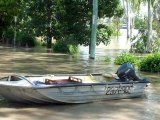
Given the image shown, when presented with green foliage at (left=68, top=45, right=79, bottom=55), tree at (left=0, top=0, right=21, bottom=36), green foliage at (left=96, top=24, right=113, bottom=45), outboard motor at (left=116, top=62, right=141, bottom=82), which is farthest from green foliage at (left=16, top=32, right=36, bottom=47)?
outboard motor at (left=116, top=62, right=141, bottom=82)

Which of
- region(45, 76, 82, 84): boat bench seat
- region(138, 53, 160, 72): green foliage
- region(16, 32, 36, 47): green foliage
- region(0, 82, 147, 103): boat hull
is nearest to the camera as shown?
region(0, 82, 147, 103): boat hull

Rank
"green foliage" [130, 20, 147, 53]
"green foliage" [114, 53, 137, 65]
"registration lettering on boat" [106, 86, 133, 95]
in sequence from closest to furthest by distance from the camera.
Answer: "registration lettering on boat" [106, 86, 133, 95]
"green foliage" [114, 53, 137, 65]
"green foliage" [130, 20, 147, 53]

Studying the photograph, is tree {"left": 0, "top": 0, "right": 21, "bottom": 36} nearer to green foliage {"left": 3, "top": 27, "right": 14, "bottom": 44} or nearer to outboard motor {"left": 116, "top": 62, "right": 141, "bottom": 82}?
green foliage {"left": 3, "top": 27, "right": 14, "bottom": 44}

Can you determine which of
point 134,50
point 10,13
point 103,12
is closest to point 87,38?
point 103,12

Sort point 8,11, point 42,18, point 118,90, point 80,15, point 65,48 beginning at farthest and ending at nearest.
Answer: point 8,11, point 42,18, point 65,48, point 80,15, point 118,90

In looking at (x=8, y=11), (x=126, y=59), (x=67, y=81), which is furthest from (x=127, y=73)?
(x=8, y=11)

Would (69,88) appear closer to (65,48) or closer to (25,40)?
(65,48)

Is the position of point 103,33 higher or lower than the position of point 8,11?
lower

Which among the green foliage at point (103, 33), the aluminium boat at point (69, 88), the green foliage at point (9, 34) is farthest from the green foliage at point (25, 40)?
the aluminium boat at point (69, 88)

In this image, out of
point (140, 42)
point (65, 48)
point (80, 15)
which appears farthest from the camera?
point (140, 42)

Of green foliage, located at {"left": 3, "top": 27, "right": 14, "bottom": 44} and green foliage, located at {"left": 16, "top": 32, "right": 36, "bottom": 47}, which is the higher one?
green foliage, located at {"left": 3, "top": 27, "right": 14, "bottom": 44}

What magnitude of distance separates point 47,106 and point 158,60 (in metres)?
10.0

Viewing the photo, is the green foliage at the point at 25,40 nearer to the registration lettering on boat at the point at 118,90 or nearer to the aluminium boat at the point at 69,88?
the aluminium boat at the point at 69,88

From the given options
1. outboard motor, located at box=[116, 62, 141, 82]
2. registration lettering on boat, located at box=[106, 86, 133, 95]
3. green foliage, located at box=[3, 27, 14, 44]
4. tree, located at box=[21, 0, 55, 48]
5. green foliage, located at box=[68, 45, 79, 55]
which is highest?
tree, located at box=[21, 0, 55, 48]
